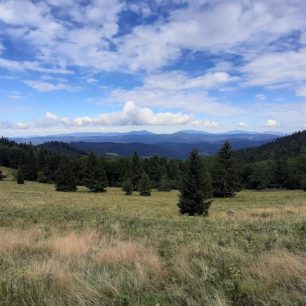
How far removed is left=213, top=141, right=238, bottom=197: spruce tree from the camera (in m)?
62.2

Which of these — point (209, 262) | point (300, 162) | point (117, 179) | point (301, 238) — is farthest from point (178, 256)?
point (117, 179)

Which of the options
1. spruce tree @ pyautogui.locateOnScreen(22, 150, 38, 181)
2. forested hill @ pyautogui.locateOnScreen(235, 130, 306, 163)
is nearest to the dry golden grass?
spruce tree @ pyautogui.locateOnScreen(22, 150, 38, 181)

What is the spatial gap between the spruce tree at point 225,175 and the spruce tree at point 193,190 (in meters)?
32.7

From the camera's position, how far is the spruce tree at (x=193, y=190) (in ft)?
94.9

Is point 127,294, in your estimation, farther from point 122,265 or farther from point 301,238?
point 301,238

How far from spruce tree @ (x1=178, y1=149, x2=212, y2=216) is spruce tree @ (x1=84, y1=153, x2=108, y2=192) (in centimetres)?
4087

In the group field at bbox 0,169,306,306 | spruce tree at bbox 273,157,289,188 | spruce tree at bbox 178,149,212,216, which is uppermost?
field at bbox 0,169,306,306

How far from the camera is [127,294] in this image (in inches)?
186

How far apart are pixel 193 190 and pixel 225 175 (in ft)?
111

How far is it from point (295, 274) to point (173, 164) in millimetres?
107124

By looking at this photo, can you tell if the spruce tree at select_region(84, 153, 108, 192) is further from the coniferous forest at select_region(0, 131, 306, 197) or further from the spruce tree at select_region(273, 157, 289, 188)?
the spruce tree at select_region(273, 157, 289, 188)

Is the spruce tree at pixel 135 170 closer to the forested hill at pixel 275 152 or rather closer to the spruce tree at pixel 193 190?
the forested hill at pixel 275 152

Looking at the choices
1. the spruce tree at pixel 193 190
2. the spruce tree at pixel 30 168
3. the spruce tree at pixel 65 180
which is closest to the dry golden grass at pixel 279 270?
the spruce tree at pixel 193 190

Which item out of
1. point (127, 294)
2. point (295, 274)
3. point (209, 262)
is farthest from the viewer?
point (209, 262)
